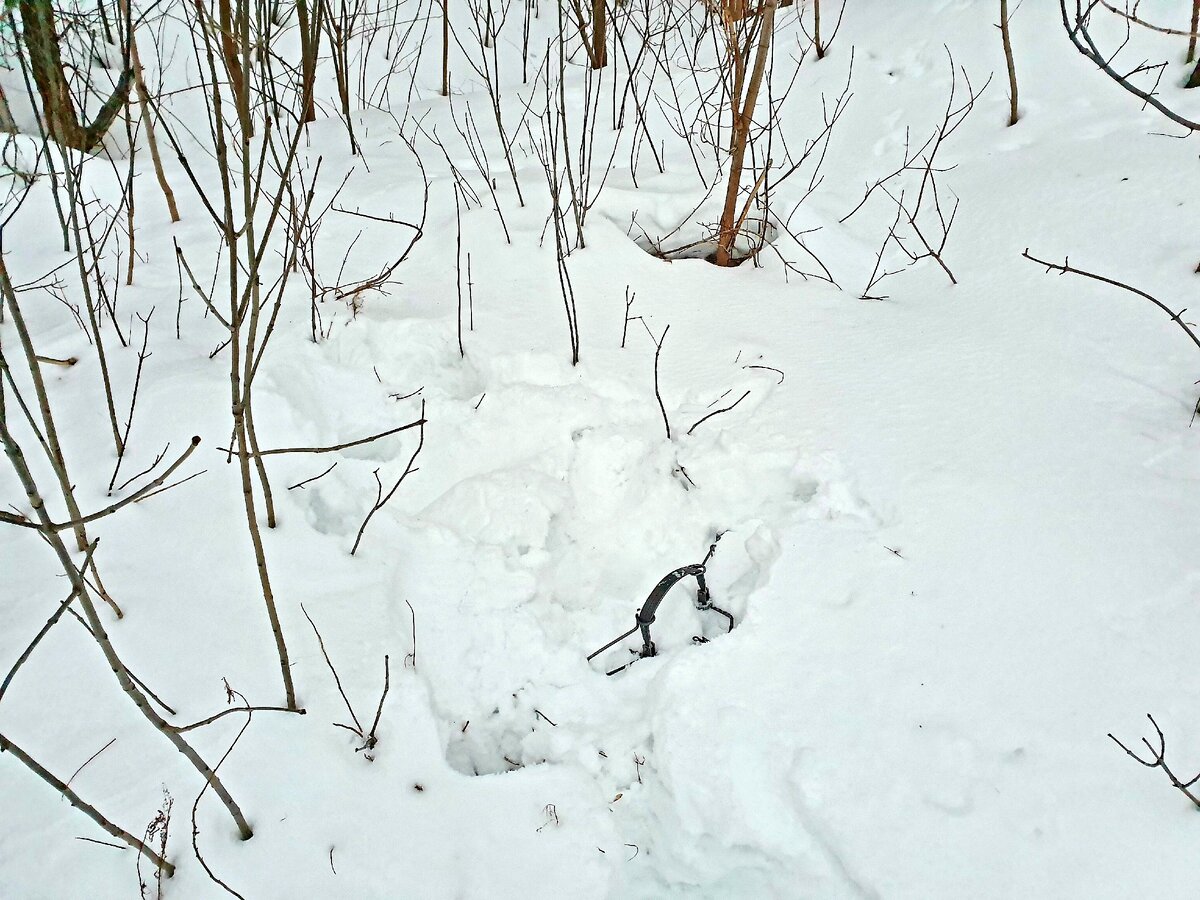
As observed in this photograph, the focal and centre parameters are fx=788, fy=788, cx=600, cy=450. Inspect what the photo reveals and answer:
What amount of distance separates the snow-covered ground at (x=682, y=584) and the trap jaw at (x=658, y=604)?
4cm

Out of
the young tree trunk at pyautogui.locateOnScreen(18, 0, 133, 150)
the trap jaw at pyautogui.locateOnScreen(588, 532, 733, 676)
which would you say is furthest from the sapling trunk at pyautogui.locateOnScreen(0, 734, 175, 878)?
the young tree trunk at pyautogui.locateOnScreen(18, 0, 133, 150)

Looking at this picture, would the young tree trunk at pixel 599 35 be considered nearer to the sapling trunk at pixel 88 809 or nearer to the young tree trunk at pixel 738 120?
the young tree trunk at pixel 738 120

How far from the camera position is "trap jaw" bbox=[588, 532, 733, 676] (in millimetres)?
1529

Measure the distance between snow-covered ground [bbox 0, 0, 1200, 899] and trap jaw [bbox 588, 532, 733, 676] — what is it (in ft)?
0.14

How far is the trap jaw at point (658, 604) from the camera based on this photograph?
1529mm

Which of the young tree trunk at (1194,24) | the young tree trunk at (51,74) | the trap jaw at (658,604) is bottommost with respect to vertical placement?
the trap jaw at (658,604)

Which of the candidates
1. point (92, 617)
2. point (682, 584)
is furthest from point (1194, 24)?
point (92, 617)

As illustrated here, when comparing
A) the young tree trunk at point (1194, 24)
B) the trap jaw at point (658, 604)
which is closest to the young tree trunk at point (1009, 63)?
the young tree trunk at point (1194, 24)

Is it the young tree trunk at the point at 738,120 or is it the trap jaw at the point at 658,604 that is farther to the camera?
the young tree trunk at the point at 738,120

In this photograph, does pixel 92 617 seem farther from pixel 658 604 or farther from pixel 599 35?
pixel 599 35

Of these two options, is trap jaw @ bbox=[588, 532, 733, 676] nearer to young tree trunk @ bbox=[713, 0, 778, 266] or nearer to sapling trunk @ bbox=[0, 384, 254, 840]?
sapling trunk @ bbox=[0, 384, 254, 840]

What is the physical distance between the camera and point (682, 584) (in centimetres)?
171

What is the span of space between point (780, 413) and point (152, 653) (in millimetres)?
1461

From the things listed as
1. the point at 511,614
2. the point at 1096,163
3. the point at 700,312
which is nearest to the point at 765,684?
the point at 511,614
